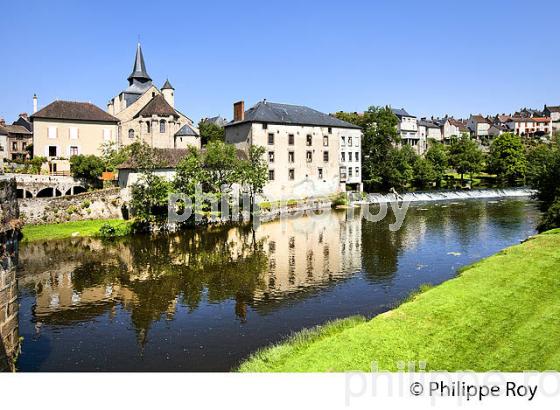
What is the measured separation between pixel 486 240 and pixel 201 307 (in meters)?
19.6

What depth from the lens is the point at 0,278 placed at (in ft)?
30.6

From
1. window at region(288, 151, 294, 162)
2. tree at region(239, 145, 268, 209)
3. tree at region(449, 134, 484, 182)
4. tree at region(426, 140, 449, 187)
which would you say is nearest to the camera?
tree at region(239, 145, 268, 209)

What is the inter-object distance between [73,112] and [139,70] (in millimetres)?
16430

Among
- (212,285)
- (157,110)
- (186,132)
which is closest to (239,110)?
(186,132)

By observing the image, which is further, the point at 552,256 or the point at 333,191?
the point at 333,191

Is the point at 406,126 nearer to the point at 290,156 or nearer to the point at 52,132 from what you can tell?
the point at 290,156

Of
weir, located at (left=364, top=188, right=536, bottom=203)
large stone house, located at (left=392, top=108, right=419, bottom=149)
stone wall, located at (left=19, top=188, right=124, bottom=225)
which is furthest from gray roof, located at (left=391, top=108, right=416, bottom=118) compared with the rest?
stone wall, located at (left=19, top=188, right=124, bottom=225)

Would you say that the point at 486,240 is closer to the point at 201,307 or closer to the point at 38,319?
the point at 201,307

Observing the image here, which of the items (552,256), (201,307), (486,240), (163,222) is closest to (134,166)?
(163,222)

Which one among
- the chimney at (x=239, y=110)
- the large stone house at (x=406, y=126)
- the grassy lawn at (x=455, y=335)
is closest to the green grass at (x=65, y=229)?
the chimney at (x=239, y=110)

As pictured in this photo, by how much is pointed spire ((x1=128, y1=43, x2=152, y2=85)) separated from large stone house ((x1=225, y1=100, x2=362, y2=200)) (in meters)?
17.8

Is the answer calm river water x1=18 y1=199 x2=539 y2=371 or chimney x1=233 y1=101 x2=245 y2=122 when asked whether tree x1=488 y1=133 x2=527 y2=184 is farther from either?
chimney x1=233 y1=101 x2=245 y2=122

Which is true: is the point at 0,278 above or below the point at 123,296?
above

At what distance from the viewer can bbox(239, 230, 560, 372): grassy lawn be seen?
32.2 feet
